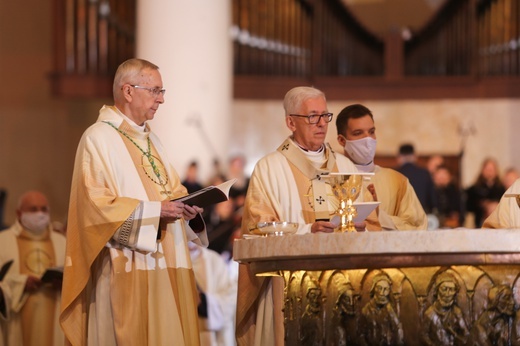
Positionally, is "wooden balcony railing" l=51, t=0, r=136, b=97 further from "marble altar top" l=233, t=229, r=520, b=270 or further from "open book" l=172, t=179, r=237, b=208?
"marble altar top" l=233, t=229, r=520, b=270

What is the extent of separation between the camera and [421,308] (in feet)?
19.3

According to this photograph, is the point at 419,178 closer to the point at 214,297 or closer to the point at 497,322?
the point at 214,297

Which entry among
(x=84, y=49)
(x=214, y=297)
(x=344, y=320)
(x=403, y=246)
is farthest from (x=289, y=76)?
(x=403, y=246)

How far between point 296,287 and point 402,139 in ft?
36.7

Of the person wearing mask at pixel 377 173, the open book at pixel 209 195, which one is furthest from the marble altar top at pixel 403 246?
the person wearing mask at pixel 377 173

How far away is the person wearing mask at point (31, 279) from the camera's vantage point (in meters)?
9.71

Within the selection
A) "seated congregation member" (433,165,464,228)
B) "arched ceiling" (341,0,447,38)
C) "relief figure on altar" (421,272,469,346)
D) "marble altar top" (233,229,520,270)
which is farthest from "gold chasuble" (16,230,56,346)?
"arched ceiling" (341,0,447,38)

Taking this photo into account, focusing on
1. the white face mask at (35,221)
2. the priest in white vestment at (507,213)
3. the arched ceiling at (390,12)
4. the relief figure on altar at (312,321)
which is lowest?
the relief figure on altar at (312,321)

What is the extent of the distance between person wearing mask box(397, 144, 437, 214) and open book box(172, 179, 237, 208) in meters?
6.23

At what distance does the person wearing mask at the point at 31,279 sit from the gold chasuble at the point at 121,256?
93.9 inches

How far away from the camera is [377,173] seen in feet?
26.6

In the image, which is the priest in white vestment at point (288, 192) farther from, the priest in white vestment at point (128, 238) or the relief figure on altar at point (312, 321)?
the relief figure on altar at point (312, 321)

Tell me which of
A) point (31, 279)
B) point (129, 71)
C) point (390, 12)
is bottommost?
point (31, 279)

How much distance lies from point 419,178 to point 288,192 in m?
5.93
